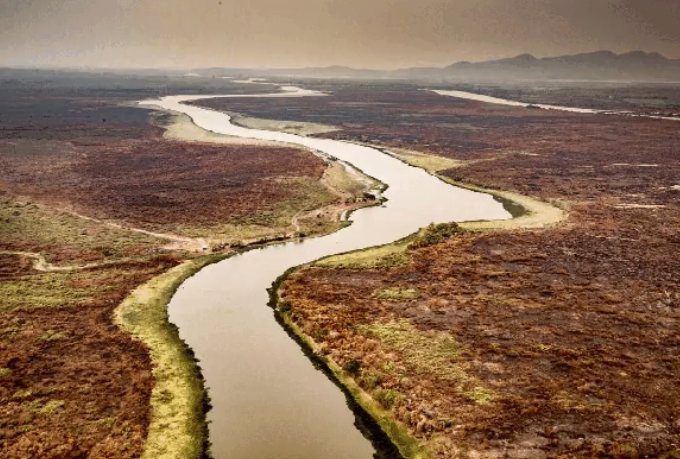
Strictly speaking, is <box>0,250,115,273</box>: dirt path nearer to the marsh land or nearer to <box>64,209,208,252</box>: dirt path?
the marsh land

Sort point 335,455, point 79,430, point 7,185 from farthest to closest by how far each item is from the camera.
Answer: point 7,185 < point 79,430 < point 335,455

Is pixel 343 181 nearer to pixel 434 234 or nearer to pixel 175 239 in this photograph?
pixel 434 234

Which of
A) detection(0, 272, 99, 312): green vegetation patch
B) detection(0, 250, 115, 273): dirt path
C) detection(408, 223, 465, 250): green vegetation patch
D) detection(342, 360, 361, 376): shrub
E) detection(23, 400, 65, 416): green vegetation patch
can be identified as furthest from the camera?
detection(408, 223, 465, 250): green vegetation patch

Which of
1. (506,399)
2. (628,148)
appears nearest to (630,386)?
(506,399)

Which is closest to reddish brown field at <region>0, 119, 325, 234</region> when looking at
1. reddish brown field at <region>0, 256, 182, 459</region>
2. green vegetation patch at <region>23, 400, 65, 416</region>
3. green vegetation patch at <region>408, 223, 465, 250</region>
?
reddish brown field at <region>0, 256, 182, 459</region>

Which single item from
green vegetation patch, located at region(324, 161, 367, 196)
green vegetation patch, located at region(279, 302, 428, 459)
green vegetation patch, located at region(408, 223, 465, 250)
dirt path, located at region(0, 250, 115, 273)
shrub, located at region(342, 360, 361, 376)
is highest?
green vegetation patch, located at region(324, 161, 367, 196)

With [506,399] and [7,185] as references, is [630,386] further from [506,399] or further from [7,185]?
[7,185]

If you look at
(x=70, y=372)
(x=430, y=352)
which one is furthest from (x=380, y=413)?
(x=70, y=372)
